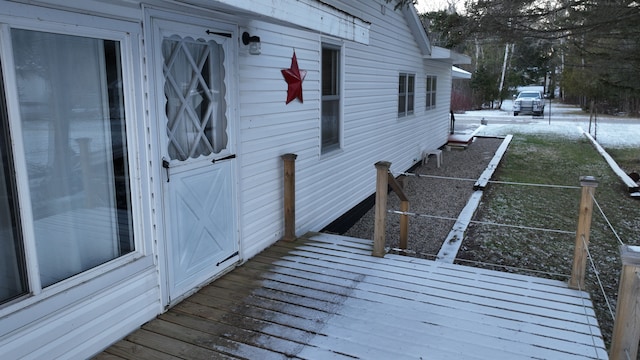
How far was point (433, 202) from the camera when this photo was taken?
827cm

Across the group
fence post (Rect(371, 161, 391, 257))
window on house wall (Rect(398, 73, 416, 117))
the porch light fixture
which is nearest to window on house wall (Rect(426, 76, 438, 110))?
window on house wall (Rect(398, 73, 416, 117))

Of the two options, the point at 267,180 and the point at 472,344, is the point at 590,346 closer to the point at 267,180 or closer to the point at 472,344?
the point at 472,344

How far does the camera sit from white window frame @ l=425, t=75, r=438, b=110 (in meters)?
12.1

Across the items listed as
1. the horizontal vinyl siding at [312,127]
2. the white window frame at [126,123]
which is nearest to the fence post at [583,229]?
the horizontal vinyl siding at [312,127]

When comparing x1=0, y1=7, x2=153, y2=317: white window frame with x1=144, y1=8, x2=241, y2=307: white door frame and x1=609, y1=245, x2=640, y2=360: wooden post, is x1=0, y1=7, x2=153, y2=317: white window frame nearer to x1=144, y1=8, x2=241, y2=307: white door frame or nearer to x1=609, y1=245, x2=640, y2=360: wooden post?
x1=144, y1=8, x2=241, y2=307: white door frame

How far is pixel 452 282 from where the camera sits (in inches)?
153

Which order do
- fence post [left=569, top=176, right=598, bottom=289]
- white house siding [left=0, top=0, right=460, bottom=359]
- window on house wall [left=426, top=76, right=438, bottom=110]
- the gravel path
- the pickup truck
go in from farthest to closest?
the pickup truck < window on house wall [left=426, top=76, right=438, bottom=110] < the gravel path < fence post [left=569, top=176, right=598, bottom=289] < white house siding [left=0, top=0, right=460, bottom=359]

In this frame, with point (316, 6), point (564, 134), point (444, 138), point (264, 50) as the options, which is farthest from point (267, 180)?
point (564, 134)

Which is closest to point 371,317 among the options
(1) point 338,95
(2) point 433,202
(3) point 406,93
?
(1) point 338,95

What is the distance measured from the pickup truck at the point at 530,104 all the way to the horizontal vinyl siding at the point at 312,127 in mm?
20921

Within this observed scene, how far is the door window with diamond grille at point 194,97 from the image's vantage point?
332 centimetres

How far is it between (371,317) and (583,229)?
1.81m

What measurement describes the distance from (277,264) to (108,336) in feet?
5.46

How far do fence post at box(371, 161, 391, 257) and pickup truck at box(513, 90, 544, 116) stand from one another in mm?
26640
